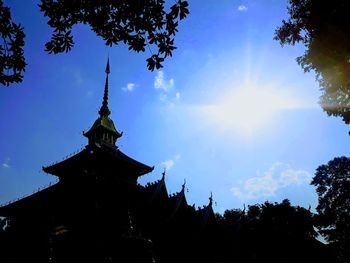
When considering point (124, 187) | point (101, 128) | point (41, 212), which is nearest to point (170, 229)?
point (124, 187)

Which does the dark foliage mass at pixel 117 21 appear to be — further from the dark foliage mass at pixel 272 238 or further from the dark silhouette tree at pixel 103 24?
the dark foliage mass at pixel 272 238

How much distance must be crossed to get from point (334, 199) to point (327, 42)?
33.3 meters

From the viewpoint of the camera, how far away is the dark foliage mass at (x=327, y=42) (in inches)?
522

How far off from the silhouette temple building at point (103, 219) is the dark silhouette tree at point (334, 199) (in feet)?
64.2

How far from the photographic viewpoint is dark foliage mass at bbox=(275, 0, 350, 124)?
13250 millimetres

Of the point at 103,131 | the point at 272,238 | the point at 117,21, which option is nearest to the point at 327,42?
the point at 117,21

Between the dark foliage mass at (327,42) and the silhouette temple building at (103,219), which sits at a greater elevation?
the dark foliage mass at (327,42)

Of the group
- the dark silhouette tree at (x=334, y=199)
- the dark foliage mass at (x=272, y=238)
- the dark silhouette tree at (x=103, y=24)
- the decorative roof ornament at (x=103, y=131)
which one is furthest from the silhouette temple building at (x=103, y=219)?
the dark silhouette tree at (x=334, y=199)

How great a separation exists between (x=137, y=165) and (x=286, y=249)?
23.1m

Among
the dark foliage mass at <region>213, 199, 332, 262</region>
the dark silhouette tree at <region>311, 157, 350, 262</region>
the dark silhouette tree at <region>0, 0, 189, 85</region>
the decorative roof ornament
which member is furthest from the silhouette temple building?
the dark silhouette tree at <region>311, 157, 350, 262</region>

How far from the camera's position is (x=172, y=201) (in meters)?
28.5

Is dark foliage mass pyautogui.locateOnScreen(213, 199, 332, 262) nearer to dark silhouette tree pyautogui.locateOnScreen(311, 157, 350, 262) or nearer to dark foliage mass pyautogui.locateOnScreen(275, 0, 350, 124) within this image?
dark silhouette tree pyautogui.locateOnScreen(311, 157, 350, 262)

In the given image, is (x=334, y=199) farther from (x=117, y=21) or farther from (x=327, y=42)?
(x=117, y=21)

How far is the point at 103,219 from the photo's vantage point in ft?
62.6
